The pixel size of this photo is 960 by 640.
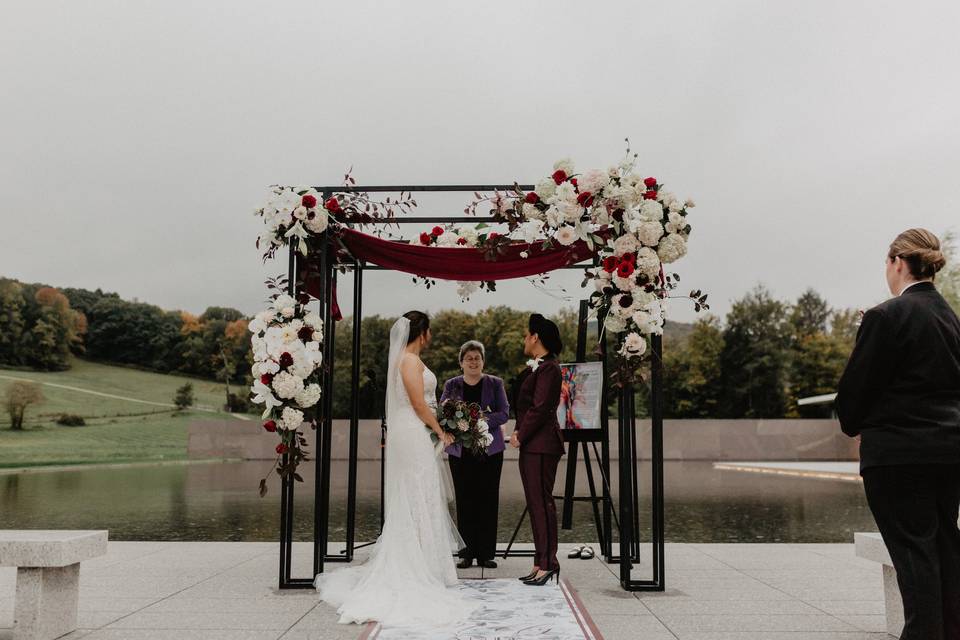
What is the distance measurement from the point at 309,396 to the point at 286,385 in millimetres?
216

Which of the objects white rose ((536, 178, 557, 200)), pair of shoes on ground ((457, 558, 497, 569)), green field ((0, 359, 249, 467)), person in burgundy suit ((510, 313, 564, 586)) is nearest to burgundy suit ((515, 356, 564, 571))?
person in burgundy suit ((510, 313, 564, 586))

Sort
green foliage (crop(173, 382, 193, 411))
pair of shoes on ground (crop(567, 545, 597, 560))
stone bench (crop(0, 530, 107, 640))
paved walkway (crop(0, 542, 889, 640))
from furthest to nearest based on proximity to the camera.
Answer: green foliage (crop(173, 382, 193, 411)) → pair of shoes on ground (crop(567, 545, 597, 560)) → paved walkway (crop(0, 542, 889, 640)) → stone bench (crop(0, 530, 107, 640))

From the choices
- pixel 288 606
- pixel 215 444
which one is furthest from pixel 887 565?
pixel 215 444

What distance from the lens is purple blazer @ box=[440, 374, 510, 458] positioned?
25.0 ft

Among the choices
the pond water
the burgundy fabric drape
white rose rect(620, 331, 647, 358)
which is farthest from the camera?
the pond water

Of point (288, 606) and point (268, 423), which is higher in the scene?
point (268, 423)

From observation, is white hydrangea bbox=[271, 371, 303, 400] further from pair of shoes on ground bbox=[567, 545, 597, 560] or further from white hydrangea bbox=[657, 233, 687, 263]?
pair of shoes on ground bbox=[567, 545, 597, 560]

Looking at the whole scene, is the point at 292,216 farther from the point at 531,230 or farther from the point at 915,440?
the point at 915,440

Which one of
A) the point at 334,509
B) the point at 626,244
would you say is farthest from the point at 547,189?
the point at 334,509

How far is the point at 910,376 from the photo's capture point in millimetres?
3459

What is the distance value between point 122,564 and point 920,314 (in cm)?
720

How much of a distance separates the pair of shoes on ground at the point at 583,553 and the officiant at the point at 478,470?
2.93 ft

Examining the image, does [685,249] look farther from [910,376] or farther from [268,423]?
[268,423]

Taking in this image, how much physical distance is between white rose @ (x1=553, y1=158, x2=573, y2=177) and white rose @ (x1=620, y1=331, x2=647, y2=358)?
1544 mm
